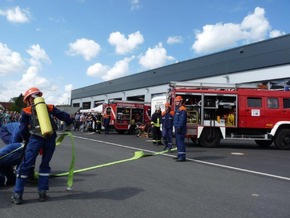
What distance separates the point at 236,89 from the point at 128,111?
13262 mm

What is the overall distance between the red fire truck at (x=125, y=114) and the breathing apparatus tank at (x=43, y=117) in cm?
2137

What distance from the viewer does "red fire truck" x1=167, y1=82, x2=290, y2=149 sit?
1441 centimetres

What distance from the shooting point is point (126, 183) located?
6.55 m

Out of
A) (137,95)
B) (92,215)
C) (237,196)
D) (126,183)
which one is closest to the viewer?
(92,215)

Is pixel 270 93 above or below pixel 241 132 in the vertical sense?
above

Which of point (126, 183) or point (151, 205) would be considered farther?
point (126, 183)

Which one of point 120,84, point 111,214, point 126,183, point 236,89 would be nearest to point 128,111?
point 236,89

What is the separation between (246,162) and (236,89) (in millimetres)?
5369

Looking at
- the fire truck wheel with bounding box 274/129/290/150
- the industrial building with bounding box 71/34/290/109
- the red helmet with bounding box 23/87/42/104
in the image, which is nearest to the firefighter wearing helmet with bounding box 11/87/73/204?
the red helmet with bounding box 23/87/42/104

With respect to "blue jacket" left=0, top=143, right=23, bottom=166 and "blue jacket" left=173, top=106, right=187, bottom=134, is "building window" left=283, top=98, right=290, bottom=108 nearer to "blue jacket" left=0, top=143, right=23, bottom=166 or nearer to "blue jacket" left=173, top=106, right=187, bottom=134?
"blue jacket" left=173, top=106, right=187, bottom=134

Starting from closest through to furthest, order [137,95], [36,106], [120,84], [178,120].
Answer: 1. [36,106]
2. [178,120]
3. [137,95]
4. [120,84]

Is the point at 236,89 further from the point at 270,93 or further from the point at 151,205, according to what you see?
the point at 151,205

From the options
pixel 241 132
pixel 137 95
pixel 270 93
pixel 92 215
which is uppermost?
pixel 137 95

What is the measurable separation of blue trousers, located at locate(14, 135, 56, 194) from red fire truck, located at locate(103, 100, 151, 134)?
833 inches
